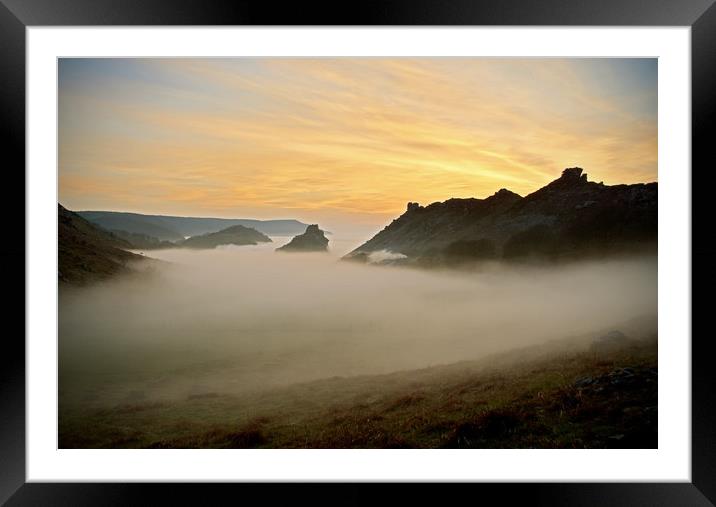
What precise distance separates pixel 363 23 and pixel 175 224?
2179 millimetres

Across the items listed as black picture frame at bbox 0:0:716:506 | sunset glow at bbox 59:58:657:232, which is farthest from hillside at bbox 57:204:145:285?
black picture frame at bbox 0:0:716:506

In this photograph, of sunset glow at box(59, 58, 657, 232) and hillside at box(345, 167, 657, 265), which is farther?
hillside at box(345, 167, 657, 265)

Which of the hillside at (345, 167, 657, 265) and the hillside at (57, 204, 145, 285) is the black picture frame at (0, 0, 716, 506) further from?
the hillside at (345, 167, 657, 265)

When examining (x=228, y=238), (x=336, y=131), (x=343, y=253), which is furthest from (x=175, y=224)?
(x=336, y=131)

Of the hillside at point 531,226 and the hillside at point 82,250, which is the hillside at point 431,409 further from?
the hillside at point 82,250

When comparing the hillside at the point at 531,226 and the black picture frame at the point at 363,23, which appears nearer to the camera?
the black picture frame at the point at 363,23

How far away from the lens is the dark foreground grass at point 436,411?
322 cm

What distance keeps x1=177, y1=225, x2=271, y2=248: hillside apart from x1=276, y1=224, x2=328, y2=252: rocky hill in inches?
7.6

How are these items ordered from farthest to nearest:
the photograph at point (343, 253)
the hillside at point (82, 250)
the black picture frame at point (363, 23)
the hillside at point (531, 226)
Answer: the hillside at point (531, 226) → the photograph at point (343, 253) → the hillside at point (82, 250) → the black picture frame at point (363, 23)

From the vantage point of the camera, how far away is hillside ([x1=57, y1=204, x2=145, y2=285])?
320 centimetres

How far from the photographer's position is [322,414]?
11.3 feet

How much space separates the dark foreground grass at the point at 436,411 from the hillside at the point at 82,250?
1.01m

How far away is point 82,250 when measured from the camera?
3.21 m

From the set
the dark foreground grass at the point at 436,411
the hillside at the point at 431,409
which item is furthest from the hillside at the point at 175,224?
the dark foreground grass at the point at 436,411
